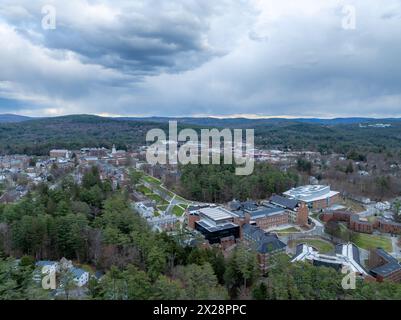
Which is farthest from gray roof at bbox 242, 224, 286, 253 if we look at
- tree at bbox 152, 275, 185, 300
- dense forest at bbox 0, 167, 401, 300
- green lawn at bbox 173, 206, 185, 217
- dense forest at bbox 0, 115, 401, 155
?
dense forest at bbox 0, 115, 401, 155

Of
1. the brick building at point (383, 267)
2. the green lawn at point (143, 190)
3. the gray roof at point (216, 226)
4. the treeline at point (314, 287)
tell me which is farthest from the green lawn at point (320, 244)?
the green lawn at point (143, 190)

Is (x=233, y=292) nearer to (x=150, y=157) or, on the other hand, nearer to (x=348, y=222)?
(x=348, y=222)

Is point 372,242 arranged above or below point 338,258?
below

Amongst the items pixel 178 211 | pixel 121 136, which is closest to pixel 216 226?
pixel 178 211

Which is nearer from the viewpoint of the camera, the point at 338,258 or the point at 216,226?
the point at 338,258

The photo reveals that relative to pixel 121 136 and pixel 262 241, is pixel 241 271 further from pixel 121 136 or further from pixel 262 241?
pixel 121 136

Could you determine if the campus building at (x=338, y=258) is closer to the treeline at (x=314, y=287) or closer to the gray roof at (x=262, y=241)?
the gray roof at (x=262, y=241)

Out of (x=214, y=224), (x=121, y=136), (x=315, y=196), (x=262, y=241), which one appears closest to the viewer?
(x=262, y=241)

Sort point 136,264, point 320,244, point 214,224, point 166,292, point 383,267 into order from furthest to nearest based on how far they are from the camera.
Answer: point 214,224 → point 320,244 → point 383,267 → point 136,264 → point 166,292
